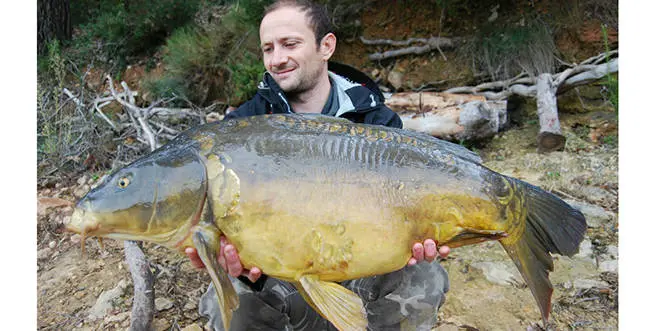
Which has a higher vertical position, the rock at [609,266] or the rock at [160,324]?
the rock at [609,266]

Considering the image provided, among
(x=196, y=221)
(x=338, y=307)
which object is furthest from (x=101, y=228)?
(x=338, y=307)

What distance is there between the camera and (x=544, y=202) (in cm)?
159

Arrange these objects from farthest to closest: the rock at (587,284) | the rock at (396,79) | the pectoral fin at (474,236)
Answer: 1. the rock at (396,79)
2. the rock at (587,284)
3. the pectoral fin at (474,236)

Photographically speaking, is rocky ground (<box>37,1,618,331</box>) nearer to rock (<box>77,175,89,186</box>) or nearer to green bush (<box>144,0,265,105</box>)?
rock (<box>77,175,89,186</box>)

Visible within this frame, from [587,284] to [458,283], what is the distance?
2.40 feet

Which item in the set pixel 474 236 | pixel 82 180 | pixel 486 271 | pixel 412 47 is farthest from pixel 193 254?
pixel 412 47

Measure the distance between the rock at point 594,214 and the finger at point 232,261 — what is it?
8.78 ft

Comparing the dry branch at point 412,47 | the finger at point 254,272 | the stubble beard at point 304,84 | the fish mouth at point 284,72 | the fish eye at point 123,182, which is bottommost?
the finger at point 254,272

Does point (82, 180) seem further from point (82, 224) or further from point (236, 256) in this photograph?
point (236, 256)

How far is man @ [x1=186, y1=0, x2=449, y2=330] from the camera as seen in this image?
1.86 m

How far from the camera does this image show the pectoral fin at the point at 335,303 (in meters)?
1.45

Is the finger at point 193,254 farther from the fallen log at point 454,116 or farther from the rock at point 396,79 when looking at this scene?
the rock at point 396,79

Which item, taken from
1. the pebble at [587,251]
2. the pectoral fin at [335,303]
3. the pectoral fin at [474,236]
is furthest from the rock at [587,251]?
the pectoral fin at [335,303]

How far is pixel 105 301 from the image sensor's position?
97.6 inches
